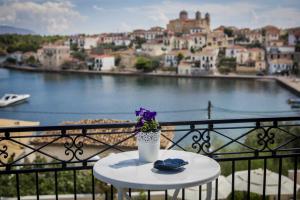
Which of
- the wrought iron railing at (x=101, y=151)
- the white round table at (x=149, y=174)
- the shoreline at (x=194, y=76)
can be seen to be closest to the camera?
the white round table at (x=149, y=174)

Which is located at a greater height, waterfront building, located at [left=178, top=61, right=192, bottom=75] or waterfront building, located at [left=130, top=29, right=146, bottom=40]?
waterfront building, located at [left=130, top=29, right=146, bottom=40]

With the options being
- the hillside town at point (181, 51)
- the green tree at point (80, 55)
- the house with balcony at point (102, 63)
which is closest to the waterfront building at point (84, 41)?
the hillside town at point (181, 51)

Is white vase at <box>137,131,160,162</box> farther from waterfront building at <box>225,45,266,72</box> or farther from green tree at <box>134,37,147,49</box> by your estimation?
green tree at <box>134,37,147,49</box>

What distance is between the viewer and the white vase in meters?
1.29

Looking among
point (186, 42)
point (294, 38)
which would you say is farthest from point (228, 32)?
point (294, 38)

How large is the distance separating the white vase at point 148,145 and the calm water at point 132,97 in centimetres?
1966

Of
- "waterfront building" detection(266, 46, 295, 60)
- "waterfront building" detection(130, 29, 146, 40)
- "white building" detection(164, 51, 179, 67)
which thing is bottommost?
"white building" detection(164, 51, 179, 67)

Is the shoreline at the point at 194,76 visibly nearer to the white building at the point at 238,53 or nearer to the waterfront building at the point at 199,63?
the waterfront building at the point at 199,63

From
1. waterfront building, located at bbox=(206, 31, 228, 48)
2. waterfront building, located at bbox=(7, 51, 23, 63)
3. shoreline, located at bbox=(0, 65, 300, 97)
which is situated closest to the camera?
shoreline, located at bbox=(0, 65, 300, 97)

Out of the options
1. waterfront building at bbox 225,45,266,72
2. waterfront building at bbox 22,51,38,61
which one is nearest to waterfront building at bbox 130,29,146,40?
waterfront building at bbox 225,45,266,72

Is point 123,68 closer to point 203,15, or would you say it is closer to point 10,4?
point 203,15

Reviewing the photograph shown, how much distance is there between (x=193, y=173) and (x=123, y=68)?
133 ft

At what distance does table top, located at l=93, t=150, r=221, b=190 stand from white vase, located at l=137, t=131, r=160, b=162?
27 millimetres

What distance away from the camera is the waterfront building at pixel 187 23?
48469 mm
